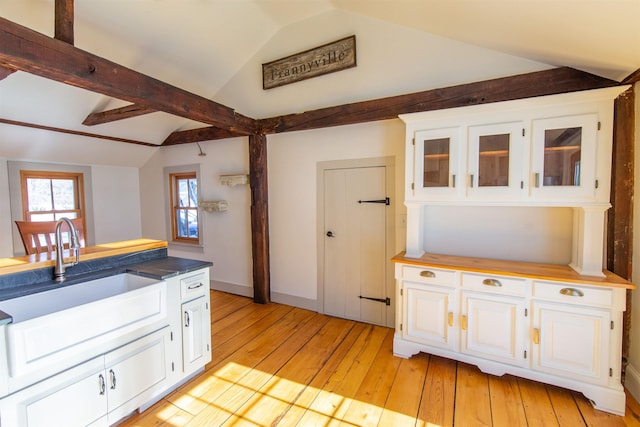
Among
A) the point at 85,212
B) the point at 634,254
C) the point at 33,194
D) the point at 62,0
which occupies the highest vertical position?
the point at 62,0

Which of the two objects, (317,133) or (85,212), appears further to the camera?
(85,212)

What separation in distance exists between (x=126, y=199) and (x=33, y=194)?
1.23 meters

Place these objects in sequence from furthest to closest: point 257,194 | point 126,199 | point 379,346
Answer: point 126,199 → point 257,194 → point 379,346

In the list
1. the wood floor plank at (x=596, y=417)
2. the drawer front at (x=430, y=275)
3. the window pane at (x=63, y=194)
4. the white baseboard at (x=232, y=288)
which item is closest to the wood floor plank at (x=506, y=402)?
the wood floor plank at (x=596, y=417)

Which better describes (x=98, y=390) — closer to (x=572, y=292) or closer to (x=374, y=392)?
(x=374, y=392)

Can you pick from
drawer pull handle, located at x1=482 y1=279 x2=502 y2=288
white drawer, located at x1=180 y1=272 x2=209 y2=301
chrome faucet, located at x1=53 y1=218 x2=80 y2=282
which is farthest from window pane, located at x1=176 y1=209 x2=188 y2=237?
drawer pull handle, located at x1=482 y1=279 x2=502 y2=288

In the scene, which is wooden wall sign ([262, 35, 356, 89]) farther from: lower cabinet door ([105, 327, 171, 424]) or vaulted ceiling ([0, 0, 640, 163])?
lower cabinet door ([105, 327, 171, 424])

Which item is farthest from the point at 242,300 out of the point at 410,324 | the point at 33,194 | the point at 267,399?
the point at 33,194

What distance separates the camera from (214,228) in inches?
174

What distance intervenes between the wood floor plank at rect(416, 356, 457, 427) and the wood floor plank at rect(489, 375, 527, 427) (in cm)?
26

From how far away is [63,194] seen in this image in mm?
4344

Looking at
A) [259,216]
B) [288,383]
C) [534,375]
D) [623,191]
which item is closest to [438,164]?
[623,191]

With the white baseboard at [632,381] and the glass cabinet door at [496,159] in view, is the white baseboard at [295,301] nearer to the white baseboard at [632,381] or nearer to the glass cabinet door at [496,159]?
the glass cabinet door at [496,159]

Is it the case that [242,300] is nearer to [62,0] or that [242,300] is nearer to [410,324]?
[410,324]
